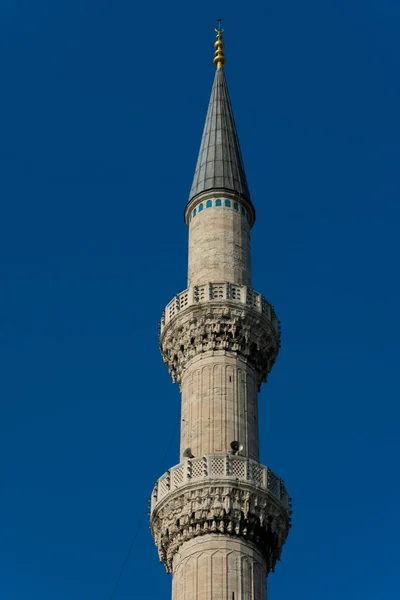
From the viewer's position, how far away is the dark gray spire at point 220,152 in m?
37.2

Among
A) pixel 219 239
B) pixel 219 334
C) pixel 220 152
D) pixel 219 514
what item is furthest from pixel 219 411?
pixel 220 152

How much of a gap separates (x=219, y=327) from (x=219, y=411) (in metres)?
2.46

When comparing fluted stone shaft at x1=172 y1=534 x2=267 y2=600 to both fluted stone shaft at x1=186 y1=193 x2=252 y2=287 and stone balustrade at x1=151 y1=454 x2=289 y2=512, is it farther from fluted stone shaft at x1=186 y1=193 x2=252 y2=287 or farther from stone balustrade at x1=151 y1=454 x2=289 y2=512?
fluted stone shaft at x1=186 y1=193 x2=252 y2=287

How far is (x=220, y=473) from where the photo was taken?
101ft

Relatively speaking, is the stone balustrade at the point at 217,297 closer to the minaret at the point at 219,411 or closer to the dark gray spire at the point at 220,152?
the minaret at the point at 219,411

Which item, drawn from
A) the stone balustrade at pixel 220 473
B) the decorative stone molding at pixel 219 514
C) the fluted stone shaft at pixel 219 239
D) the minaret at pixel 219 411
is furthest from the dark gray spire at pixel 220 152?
the decorative stone molding at pixel 219 514

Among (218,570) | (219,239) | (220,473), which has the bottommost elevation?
(218,570)

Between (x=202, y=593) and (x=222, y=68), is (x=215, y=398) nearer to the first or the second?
(x=202, y=593)

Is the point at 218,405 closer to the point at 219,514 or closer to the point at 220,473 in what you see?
the point at 220,473

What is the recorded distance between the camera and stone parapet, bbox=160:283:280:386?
33.7 meters

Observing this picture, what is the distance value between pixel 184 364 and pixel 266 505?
478 cm

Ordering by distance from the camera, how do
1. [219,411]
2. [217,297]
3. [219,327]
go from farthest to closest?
[217,297] < [219,327] < [219,411]

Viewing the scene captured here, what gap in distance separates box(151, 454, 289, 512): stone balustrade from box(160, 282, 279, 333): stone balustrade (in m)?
4.72

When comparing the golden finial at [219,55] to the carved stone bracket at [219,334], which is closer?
the carved stone bracket at [219,334]
